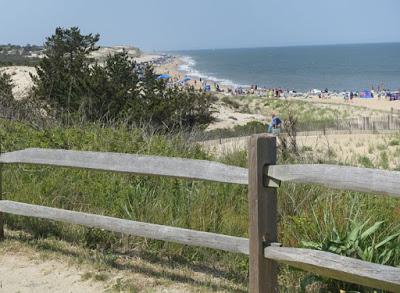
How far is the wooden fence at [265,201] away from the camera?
3246mm

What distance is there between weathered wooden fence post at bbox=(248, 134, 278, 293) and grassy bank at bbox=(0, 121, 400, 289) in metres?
0.57

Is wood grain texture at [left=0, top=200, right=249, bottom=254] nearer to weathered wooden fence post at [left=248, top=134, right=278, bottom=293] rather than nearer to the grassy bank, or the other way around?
weathered wooden fence post at [left=248, top=134, right=278, bottom=293]

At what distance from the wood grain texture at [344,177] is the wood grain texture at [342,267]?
0.44 meters

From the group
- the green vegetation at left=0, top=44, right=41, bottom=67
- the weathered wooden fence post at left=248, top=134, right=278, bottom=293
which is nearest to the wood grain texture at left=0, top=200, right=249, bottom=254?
the weathered wooden fence post at left=248, top=134, right=278, bottom=293

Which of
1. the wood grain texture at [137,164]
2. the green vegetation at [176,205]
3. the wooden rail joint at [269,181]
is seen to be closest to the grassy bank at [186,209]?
the green vegetation at [176,205]

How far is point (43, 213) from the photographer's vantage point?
5199 mm

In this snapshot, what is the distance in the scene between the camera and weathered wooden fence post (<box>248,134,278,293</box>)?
366 cm

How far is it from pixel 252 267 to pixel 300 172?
0.72m

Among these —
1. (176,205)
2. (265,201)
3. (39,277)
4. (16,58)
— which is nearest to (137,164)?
(265,201)

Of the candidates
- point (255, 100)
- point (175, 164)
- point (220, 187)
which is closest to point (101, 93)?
point (220, 187)

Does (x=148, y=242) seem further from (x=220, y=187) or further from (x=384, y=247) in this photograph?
(x=384, y=247)

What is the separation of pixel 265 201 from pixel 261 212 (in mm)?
77

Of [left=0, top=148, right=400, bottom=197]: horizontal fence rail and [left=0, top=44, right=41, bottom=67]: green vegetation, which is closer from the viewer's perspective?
[left=0, top=148, right=400, bottom=197]: horizontal fence rail

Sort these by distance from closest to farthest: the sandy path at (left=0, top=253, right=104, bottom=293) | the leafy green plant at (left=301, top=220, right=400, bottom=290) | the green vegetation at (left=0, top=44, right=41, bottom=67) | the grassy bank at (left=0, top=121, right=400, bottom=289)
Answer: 1. the leafy green plant at (left=301, top=220, right=400, bottom=290)
2. the sandy path at (left=0, top=253, right=104, bottom=293)
3. the grassy bank at (left=0, top=121, right=400, bottom=289)
4. the green vegetation at (left=0, top=44, right=41, bottom=67)
